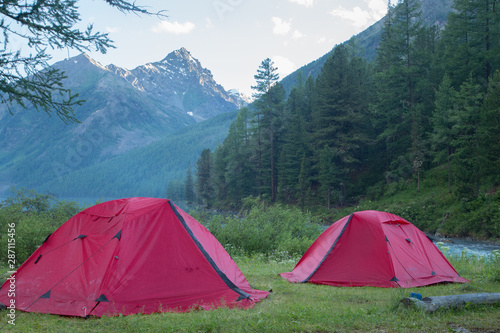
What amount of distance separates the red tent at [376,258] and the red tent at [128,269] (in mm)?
2629

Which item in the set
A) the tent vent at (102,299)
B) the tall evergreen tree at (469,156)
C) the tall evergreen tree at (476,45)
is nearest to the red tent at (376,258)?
the tent vent at (102,299)

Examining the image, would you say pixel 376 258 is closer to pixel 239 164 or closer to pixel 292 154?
pixel 292 154

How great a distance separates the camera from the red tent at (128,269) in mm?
6504


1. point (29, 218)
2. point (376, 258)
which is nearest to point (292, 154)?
point (29, 218)

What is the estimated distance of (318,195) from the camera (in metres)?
47.4

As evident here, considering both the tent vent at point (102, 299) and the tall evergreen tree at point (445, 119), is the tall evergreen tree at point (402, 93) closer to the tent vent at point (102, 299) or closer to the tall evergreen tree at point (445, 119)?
the tall evergreen tree at point (445, 119)

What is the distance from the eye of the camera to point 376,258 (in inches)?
361

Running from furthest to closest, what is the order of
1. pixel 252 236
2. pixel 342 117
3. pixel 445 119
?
1. pixel 342 117
2. pixel 445 119
3. pixel 252 236

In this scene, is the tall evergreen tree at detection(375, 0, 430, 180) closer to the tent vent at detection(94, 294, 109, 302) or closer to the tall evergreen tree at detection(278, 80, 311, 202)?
the tall evergreen tree at detection(278, 80, 311, 202)

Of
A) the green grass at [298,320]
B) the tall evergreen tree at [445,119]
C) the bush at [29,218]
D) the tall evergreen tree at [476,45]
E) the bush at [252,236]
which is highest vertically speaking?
the tall evergreen tree at [476,45]

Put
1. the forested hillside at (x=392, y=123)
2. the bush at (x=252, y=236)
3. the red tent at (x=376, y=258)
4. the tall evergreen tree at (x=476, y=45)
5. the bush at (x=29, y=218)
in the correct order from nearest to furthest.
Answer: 1. the red tent at (x=376, y=258)
2. the bush at (x=29, y=218)
3. the bush at (x=252, y=236)
4. the forested hillside at (x=392, y=123)
5. the tall evergreen tree at (x=476, y=45)

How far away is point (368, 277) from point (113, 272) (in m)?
5.88

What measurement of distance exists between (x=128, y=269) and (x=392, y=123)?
1637 inches

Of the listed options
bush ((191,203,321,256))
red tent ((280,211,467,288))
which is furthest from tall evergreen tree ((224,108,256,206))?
red tent ((280,211,467,288))
